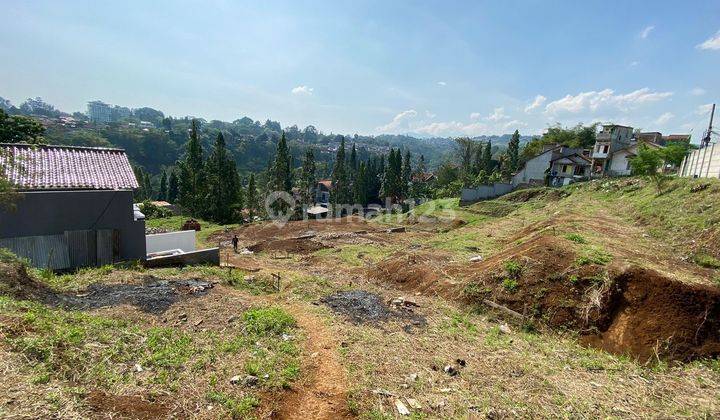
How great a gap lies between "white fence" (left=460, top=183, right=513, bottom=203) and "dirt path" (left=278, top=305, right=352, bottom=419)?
29.5 m

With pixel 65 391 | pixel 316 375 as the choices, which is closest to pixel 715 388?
pixel 316 375

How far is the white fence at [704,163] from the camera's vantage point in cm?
1753

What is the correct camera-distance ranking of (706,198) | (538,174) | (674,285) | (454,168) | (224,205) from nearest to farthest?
(674,285) < (706,198) < (224,205) < (538,174) < (454,168)

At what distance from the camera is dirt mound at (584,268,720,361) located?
615 cm

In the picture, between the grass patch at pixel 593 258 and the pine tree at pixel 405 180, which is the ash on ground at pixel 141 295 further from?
the pine tree at pixel 405 180

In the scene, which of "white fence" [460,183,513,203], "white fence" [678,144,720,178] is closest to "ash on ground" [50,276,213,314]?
"white fence" [678,144,720,178]

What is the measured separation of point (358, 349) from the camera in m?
6.38

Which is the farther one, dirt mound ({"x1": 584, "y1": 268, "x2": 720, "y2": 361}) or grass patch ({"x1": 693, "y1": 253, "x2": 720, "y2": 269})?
grass patch ({"x1": 693, "y1": 253, "x2": 720, "y2": 269})

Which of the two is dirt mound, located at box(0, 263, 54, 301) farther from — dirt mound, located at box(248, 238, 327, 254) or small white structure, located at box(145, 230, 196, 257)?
dirt mound, located at box(248, 238, 327, 254)

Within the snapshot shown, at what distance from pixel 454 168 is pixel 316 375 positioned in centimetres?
5905

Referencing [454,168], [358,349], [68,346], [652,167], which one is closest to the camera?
[68,346]

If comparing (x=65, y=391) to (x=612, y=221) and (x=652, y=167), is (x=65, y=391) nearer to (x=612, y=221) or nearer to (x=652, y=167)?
(x=612, y=221)

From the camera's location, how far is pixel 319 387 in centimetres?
516

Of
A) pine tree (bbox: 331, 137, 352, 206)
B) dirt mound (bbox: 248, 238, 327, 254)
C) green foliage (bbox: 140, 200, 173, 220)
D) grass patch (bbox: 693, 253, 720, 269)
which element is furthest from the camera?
pine tree (bbox: 331, 137, 352, 206)
